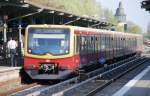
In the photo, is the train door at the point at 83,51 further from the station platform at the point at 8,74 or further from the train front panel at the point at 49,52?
the station platform at the point at 8,74

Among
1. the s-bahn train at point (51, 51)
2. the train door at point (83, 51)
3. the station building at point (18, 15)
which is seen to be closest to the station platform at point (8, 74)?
the s-bahn train at point (51, 51)

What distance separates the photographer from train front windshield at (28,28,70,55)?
23.5 metres

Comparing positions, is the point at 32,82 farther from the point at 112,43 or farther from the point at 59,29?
the point at 112,43

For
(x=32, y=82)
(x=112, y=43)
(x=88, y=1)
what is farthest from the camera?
(x=88, y=1)

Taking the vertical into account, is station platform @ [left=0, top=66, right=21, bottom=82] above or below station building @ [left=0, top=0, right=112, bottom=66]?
below

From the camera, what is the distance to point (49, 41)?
23641mm

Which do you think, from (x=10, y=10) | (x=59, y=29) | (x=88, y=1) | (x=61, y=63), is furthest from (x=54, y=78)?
(x=88, y=1)

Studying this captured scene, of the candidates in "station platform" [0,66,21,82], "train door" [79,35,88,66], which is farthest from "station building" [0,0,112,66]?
"station platform" [0,66,21,82]

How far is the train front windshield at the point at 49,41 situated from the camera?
23547 millimetres

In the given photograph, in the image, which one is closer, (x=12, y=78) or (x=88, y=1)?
(x=12, y=78)

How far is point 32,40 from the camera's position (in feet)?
77.7

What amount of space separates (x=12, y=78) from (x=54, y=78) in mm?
1820

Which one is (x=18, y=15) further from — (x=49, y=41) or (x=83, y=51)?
(x=49, y=41)

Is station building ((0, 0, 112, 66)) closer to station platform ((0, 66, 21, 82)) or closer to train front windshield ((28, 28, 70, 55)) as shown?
train front windshield ((28, 28, 70, 55))
